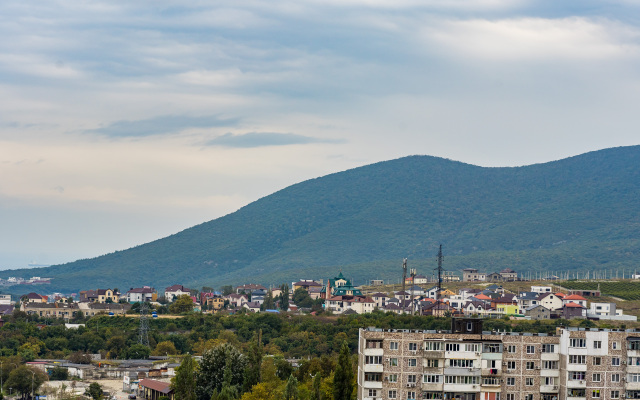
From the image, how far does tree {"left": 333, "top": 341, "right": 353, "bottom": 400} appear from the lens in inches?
2621

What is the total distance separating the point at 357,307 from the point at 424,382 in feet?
316

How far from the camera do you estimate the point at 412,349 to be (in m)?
62.6

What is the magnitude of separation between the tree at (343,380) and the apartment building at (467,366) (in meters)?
3.90

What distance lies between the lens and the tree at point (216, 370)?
85812 mm

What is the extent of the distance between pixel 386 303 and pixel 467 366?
100317 millimetres

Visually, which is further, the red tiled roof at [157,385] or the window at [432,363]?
the red tiled roof at [157,385]

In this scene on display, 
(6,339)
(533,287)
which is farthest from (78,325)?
(533,287)

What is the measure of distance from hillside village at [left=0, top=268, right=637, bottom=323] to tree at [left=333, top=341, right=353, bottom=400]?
193 ft

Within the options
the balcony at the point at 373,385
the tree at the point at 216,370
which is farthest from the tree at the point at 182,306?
the balcony at the point at 373,385

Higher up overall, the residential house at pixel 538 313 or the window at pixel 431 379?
the residential house at pixel 538 313

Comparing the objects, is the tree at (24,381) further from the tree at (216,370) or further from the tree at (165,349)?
the tree at (165,349)

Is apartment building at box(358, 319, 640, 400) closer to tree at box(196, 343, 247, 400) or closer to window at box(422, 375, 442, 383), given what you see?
window at box(422, 375, 442, 383)

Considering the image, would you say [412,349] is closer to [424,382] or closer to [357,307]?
[424,382]

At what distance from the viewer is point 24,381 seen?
325 feet
